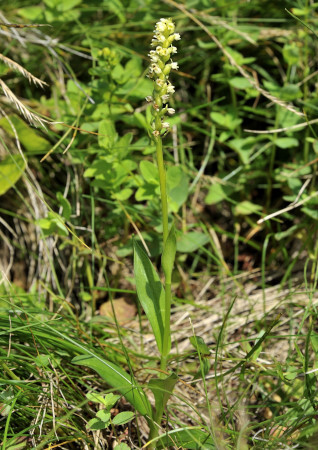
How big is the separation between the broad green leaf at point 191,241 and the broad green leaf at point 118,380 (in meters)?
0.92

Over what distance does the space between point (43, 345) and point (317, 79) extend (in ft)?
6.82

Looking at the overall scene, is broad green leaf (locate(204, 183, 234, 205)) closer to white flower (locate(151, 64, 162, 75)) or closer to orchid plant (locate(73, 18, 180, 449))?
orchid plant (locate(73, 18, 180, 449))

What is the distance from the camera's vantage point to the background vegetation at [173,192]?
208 cm

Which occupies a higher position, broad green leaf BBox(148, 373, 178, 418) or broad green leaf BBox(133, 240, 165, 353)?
broad green leaf BBox(133, 240, 165, 353)

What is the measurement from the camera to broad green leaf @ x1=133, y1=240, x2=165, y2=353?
1.67m

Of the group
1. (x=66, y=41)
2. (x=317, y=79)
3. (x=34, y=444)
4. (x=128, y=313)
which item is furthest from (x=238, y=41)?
(x=34, y=444)

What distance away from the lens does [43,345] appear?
66.5 inches

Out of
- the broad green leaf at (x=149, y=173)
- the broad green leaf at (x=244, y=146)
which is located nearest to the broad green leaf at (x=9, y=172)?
the broad green leaf at (x=149, y=173)

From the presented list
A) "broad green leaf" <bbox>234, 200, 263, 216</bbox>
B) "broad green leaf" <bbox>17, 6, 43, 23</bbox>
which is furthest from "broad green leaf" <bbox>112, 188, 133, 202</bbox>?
"broad green leaf" <bbox>17, 6, 43, 23</bbox>

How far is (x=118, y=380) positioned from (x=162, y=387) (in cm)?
14

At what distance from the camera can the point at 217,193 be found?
2674 mm

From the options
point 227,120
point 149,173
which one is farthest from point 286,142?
point 149,173

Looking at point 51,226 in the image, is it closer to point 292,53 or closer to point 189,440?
point 189,440

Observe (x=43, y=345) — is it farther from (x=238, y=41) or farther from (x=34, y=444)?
(x=238, y=41)
